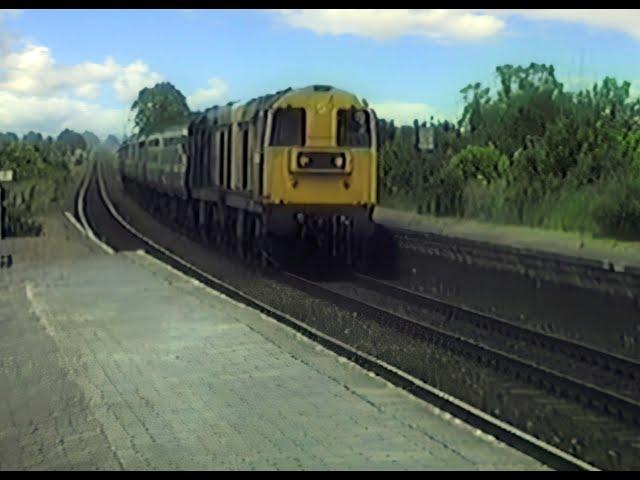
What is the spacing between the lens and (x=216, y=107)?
30234 mm

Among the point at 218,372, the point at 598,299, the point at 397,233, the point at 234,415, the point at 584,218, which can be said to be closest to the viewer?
the point at 234,415

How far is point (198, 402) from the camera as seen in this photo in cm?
1030

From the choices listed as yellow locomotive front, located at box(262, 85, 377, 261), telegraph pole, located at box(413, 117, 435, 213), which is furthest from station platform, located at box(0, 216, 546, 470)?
telegraph pole, located at box(413, 117, 435, 213)

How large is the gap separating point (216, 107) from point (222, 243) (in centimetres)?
413

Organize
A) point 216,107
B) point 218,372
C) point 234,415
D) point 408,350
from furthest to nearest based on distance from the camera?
point 216,107, point 408,350, point 218,372, point 234,415

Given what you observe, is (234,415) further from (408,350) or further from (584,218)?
(584,218)

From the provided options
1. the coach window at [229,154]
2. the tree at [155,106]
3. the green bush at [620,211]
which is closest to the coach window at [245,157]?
the coach window at [229,154]

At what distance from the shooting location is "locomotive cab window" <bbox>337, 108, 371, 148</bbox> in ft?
73.1

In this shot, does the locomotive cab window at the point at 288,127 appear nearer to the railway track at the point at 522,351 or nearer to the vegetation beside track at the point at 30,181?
the railway track at the point at 522,351

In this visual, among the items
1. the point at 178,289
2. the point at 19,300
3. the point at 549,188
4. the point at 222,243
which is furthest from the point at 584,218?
the point at 19,300

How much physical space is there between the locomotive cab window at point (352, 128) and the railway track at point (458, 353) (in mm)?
2684

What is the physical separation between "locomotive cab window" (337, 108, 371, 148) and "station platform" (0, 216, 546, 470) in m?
5.97

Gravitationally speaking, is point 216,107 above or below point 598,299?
above

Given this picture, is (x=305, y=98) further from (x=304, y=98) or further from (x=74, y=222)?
(x=74, y=222)
